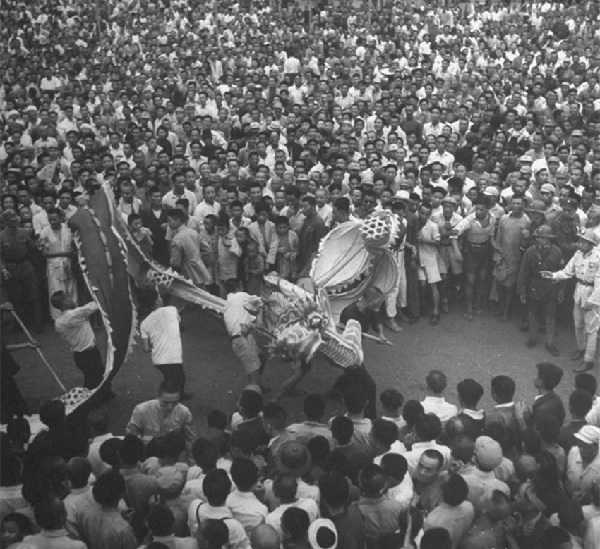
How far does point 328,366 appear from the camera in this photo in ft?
31.9

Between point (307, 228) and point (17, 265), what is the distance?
3.56 m

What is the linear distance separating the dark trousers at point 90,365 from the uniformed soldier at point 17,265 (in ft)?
7.74

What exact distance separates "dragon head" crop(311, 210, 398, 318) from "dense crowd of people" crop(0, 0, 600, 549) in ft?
0.75

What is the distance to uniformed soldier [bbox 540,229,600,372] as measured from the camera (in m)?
9.29

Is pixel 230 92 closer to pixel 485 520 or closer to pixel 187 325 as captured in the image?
pixel 187 325

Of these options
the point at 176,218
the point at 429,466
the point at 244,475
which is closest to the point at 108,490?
the point at 244,475

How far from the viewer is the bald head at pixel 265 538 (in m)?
4.94

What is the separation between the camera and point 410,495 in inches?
221

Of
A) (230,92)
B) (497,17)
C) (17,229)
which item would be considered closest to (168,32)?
(230,92)

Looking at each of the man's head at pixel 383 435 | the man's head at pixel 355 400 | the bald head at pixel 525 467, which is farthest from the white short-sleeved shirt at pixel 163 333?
the bald head at pixel 525 467

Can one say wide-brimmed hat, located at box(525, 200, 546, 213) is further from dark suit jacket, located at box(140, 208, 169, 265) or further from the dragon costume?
dark suit jacket, located at box(140, 208, 169, 265)

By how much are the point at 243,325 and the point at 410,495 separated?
3.01 meters

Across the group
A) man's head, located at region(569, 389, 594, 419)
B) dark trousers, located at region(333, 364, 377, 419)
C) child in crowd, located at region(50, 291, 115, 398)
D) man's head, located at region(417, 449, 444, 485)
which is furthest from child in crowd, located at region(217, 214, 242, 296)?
man's head, located at region(417, 449, 444, 485)

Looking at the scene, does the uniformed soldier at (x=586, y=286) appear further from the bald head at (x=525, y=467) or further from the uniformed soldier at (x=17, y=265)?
the uniformed soldier at (x=17, y=265)
